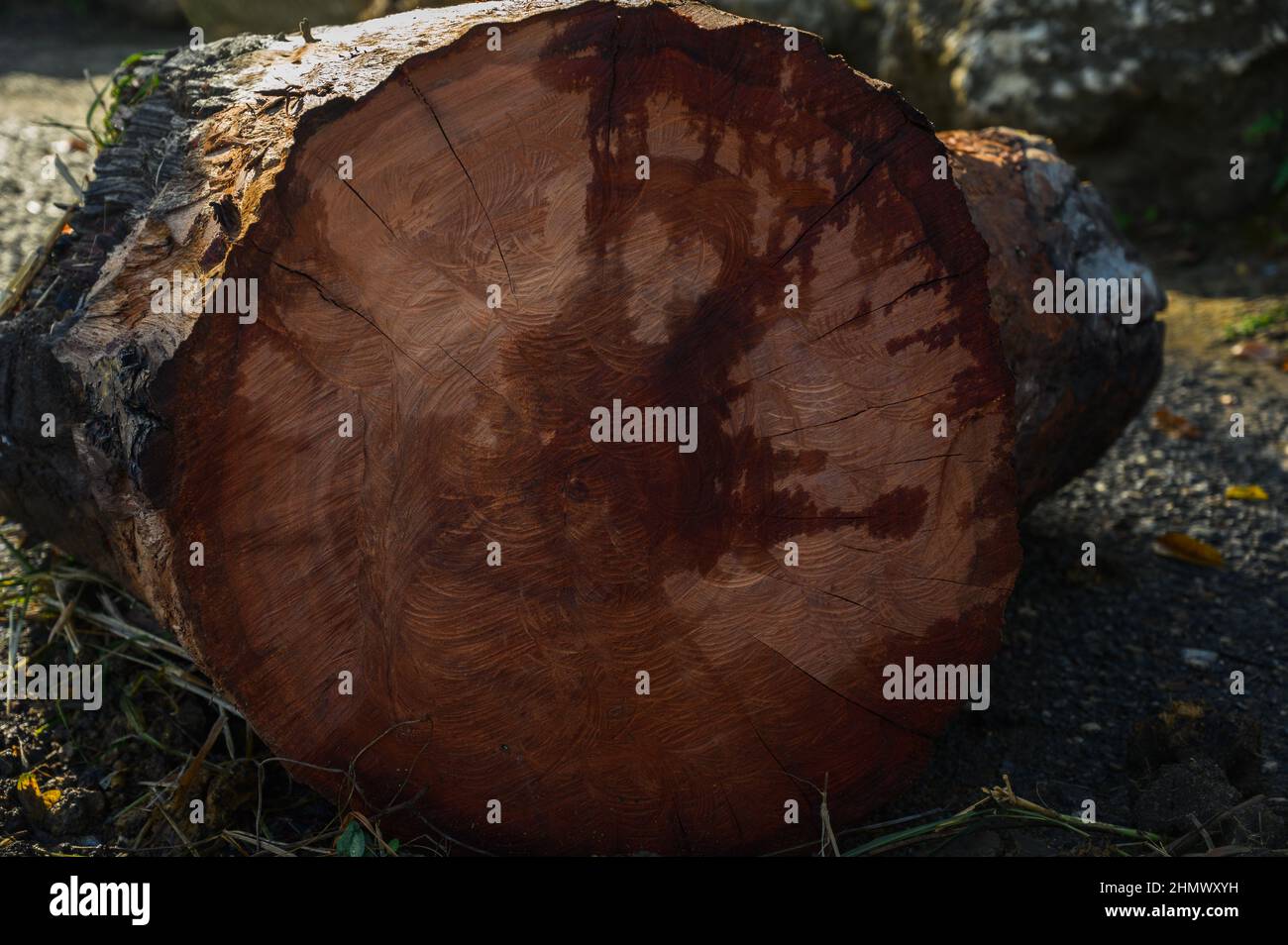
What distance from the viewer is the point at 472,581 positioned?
2.11 meters

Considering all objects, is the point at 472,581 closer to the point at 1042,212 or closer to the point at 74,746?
the point at 74,746

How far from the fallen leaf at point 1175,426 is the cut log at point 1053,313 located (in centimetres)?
93

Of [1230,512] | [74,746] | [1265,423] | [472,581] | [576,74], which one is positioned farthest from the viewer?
[1265,423]

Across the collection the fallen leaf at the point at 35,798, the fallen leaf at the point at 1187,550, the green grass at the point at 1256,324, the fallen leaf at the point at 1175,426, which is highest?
the green grass at the point at 1256,324

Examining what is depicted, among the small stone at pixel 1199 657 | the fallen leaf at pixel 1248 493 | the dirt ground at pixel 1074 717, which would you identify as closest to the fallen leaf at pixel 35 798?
the dirt ground at pixel 1074 717

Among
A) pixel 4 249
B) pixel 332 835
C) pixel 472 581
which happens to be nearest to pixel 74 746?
pixel 332 835

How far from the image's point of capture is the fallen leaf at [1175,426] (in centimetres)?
415

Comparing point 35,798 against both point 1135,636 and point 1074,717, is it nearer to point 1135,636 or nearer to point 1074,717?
point 1074,717

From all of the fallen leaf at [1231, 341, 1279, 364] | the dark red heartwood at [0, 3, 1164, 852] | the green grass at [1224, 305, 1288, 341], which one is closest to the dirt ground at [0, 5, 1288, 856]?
the dark red heartwood at [0, 3, 1164, 852]

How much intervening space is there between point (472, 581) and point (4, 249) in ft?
13.9

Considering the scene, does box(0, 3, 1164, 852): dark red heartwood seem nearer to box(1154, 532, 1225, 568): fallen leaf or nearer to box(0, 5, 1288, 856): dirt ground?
box(0, 5, 1288, 856): dirt ground

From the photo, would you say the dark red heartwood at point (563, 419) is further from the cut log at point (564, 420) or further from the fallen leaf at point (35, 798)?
the fallen leaf at point (35, 798)

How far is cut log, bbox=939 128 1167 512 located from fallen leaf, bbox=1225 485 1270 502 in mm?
635

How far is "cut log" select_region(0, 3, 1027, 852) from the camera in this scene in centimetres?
195
